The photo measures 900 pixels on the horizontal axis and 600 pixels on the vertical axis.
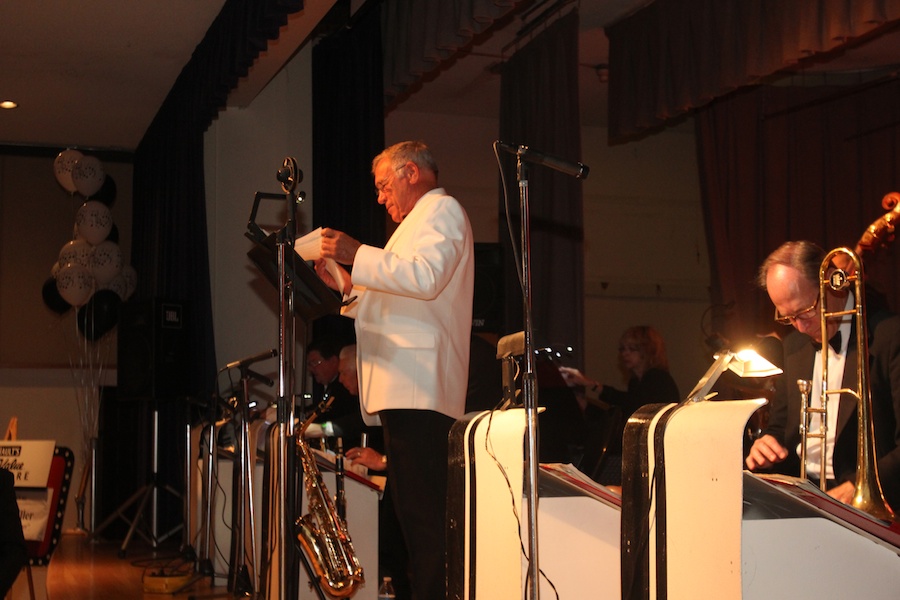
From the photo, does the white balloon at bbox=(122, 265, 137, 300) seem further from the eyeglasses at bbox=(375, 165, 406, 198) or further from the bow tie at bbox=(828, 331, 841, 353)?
the bow tie at bbox=(828, 331, 841, 353)

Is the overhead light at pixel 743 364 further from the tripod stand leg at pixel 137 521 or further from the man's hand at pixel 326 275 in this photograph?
the tripod stand leg at pixel 137 521

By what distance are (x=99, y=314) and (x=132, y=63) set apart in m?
2.27

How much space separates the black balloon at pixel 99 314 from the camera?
26.6 feet

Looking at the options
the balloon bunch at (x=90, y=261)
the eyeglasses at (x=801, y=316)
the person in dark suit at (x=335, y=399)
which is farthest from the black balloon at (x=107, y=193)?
the eyeglasses at (x=801, y=316)

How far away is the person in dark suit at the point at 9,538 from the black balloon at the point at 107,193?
6.06 metres

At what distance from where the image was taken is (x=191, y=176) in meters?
6.87

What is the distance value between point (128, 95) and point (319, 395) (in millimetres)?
2846

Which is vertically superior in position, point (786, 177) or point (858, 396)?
point (786, 177)

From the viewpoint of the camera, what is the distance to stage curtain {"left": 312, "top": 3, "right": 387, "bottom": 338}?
6219mm

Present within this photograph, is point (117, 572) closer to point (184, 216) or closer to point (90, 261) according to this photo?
point (184, 216)

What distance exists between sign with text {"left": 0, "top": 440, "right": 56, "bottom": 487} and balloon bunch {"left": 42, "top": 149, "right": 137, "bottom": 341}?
13.4ft

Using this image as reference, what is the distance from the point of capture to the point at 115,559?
6688 mm

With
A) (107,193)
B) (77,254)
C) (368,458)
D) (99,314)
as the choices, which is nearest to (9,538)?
(368,458)

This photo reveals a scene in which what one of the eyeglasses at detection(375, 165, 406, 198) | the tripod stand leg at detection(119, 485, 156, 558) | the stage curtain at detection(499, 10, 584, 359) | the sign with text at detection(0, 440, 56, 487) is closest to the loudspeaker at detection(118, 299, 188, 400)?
the tripod stand leg at detection(119, 485, 156, 558)
